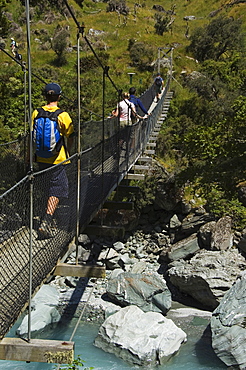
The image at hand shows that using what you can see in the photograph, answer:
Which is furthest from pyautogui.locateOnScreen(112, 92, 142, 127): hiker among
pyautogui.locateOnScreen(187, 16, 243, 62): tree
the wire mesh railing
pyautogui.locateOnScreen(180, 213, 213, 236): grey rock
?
pyautogui.locateOnScreen(187, 16, 243, 62): tree

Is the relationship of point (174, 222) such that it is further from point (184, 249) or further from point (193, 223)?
point (184, 249)

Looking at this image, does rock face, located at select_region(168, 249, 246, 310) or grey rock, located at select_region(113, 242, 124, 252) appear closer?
rock face, located at select_region(168, 249, 246, 310)

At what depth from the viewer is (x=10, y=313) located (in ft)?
7.13

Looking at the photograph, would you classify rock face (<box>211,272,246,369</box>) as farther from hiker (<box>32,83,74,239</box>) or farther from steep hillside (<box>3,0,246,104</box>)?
steep hillside (<box>3,0,246,104</box>)

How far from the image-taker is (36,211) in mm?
2801

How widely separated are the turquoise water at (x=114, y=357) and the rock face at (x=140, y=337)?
4.3 inches

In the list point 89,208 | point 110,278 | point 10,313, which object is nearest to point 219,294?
point 110,278

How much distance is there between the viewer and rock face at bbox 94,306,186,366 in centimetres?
682

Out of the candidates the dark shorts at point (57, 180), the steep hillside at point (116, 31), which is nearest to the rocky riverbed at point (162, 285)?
the dark shorts at point (57, 180)

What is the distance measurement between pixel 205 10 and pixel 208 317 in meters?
28.2

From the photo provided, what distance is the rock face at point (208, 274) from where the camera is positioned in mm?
8406

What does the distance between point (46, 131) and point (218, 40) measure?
19243mm

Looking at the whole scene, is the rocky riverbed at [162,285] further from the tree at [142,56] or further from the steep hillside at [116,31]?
the tree at [142,56]

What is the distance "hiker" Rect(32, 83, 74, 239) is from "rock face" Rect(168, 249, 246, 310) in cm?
597
